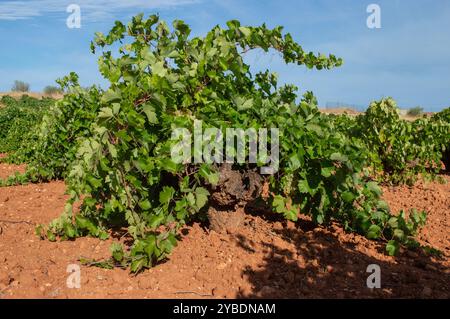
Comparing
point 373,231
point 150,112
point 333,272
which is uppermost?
point 150,112

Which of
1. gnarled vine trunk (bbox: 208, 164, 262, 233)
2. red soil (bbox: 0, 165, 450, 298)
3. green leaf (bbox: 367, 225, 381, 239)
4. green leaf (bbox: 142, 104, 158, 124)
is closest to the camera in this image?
red soil (bbox: 0, 165, 450, 298)

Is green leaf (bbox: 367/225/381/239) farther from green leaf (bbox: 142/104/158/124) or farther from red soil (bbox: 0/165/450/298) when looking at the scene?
green leaf (bbox: 142/104/158/124)

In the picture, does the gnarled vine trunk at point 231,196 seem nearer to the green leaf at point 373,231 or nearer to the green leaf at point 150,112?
the green leaf at point 150,112

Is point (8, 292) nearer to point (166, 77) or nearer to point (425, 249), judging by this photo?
point (166, 77)

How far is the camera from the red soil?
3.22 metres

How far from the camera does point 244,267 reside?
11.8ft

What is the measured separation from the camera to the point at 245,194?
408 centimetres

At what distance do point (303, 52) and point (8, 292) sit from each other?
3235 mm

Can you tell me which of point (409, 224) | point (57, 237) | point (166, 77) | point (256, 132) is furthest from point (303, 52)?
point (57, 237)

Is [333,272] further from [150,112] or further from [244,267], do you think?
[150,112]

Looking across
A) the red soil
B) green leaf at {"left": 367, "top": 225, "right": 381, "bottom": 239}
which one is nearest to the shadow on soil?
the red soil

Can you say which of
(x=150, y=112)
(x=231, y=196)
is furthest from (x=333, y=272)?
(x=150, y=112)

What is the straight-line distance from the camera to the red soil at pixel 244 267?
3.22 m

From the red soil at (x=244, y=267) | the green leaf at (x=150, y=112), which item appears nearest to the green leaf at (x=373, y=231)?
the red soil at (x=244, y=267)
